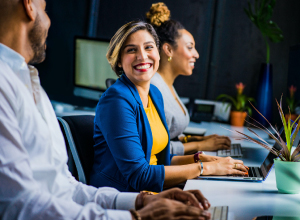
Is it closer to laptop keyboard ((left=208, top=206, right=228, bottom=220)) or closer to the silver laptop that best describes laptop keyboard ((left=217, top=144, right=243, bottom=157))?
the silver laptop

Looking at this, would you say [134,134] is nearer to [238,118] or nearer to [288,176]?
[288,176]

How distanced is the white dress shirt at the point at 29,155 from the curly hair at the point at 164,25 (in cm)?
140

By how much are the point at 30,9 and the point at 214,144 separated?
56.0 inches

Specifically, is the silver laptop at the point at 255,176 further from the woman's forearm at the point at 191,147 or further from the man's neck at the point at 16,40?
the man's neck at the point at 16,40

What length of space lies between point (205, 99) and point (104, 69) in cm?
114

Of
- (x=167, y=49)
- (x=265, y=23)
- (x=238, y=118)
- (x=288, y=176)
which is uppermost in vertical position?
(x=265, y=23)

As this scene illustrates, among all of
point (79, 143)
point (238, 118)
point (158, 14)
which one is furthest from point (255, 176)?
point (238, 118)

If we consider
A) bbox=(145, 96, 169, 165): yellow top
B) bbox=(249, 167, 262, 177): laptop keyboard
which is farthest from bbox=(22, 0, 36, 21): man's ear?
bbox=(249, 167, 262, 177): laptop keyboard

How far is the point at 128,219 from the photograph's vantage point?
0.78 m

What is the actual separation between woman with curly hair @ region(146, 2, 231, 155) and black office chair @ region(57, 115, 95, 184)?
2.22 feet

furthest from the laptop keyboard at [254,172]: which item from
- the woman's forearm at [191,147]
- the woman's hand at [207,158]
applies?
the woman's forearm at [191,147]

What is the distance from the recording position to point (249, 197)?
1.11m

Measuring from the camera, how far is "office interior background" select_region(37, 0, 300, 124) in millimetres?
3256

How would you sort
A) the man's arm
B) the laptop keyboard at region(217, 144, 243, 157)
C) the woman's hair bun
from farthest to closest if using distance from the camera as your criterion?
the woman's hair bun, the laptop keyboard at region(217, 144, 243, 157), the man's arm
